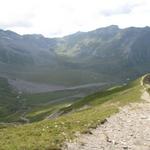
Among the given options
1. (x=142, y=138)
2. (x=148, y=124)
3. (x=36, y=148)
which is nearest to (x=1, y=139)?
(x=36, y=148)

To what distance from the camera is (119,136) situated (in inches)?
1457

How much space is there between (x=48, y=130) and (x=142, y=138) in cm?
845

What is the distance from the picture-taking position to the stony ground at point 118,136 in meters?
32.7

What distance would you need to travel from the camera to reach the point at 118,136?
3700cm

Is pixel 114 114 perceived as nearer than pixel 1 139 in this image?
No

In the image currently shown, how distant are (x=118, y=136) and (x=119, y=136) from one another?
87 millimetres

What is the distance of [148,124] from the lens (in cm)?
4516

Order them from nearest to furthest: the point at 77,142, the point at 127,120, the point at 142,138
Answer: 1. the point at 77,142
2. the point at 142,138
3. the point at 127,120

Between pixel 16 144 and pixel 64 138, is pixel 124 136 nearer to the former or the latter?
pixel 64 138

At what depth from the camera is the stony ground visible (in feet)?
107

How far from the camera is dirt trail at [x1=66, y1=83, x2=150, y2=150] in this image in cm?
3269

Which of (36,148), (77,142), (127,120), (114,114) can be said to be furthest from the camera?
(114,114)

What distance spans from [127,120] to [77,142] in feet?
52.2

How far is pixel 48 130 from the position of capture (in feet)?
126
